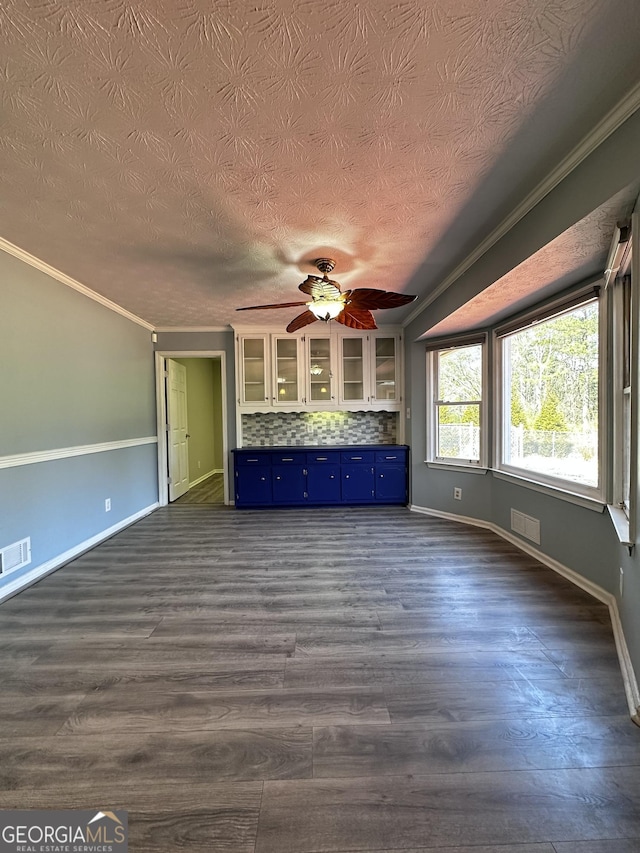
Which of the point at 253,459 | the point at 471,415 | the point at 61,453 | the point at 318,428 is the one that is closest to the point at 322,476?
the point at 318,428

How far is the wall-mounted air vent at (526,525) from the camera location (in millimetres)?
2823

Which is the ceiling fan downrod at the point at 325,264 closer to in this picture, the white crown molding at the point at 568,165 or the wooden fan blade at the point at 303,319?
the wooden fan blade at the point at 303,319

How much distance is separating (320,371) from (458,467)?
215 centimetres

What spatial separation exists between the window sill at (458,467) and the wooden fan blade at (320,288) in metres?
2.41

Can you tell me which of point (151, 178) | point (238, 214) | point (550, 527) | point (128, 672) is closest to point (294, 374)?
point (238, 214)

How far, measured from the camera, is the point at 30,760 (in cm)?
120

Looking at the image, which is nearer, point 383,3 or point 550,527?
point 383,3

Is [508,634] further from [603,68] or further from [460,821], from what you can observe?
[603,68]

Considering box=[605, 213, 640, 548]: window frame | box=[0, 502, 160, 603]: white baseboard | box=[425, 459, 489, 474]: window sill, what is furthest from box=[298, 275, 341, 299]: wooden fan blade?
box=[0, 502, 160, 603]: white baseboard

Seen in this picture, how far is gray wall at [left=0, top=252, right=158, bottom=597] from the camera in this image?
2430mm

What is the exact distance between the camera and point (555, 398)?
8.82 ft

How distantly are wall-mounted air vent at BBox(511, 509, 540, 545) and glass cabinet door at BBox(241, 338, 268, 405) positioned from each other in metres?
3.23

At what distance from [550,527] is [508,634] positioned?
1192 mm

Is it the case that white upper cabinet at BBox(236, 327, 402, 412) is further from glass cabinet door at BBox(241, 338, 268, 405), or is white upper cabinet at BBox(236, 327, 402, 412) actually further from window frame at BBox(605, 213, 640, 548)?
window frame at BBox(605, 213, 640, 548)
